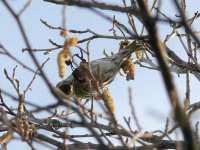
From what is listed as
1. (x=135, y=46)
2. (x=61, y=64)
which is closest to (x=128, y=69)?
(x=135, y=46)

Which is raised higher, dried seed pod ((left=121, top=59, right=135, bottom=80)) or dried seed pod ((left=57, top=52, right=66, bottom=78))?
dried seed pod ((left=121, top=59, right=135, bottom=80))

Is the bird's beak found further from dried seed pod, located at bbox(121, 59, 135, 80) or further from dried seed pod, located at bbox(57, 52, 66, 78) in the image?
dried seed pod, located at bbox(57, 52, 66, 78)

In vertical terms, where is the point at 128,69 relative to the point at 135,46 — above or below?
below

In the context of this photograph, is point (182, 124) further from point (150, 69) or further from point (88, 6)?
point (150, 69)

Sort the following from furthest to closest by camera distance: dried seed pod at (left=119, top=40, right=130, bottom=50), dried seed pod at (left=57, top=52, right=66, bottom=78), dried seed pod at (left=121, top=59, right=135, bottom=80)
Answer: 1. dried seed pod at (left=119, top=40, right=130, bottom=50)
2. dried seed pod at (left=121, top=59, right=135, bottom=80)
3. dried seed pod at (left=57, top=52, right=66, bottom=78)

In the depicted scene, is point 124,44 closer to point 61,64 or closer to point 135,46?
point 135,46

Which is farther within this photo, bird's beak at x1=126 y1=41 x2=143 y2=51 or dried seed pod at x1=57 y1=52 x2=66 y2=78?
bird's beak at x1=126 y1=41 x2=143 y2=51

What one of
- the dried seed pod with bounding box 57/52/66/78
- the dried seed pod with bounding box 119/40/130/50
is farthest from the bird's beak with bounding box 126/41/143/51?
the dried seed pod with bounding box 57/52/66/78

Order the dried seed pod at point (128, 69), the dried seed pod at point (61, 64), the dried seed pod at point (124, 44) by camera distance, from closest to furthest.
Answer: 1. the dried seed pod at point (61, 64)
2. the dried seed pod at point (128, 69)
3. the dried seed pod at point (124, 44)

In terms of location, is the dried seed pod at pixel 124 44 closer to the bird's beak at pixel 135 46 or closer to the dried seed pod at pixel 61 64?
the bird's beak at pixel 135 46

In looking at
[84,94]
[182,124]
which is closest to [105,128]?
[84,94]

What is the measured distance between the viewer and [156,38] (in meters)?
1.65

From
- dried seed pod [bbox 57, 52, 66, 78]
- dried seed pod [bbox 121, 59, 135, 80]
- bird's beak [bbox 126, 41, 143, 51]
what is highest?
bird's beak [bbox 126, 41, 143, 51]

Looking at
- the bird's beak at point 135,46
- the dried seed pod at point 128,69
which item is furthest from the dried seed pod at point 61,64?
the bird's beak at point 135,46
